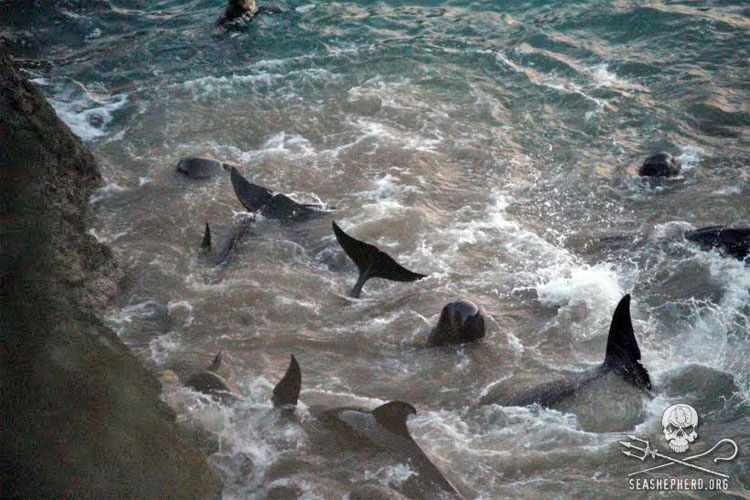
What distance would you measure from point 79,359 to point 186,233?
16.7ft

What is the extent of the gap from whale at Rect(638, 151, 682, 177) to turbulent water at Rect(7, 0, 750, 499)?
0.59 feet

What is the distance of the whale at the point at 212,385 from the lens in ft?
20.0

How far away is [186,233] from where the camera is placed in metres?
8.84

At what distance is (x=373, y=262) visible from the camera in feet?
23.5

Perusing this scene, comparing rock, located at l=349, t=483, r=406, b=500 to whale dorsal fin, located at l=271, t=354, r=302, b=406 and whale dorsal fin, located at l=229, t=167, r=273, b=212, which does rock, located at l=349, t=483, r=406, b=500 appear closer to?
whale dorsal fin, located at l=271, t=354, r=302, b=406

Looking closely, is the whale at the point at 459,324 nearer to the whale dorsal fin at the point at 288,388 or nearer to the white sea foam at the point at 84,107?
the whale dorsal fin at the point at 288,388

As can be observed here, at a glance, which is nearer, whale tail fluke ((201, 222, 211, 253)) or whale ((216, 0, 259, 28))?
whale tail fluke ((201, 222, 211, 253))

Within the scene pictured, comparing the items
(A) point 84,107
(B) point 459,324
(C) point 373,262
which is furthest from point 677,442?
(A) point 84,107

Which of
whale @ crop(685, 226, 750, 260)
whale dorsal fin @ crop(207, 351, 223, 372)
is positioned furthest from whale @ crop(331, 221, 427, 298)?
whale @ crop(685, 226, 750, 260)

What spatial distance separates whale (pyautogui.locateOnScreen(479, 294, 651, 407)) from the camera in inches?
235

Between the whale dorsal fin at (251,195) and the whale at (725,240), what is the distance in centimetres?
457

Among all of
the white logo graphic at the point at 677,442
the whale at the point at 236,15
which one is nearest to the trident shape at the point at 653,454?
the white logo graphic at the point at 677,442

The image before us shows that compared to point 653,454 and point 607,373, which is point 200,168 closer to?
point 607,373

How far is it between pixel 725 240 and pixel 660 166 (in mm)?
1751
